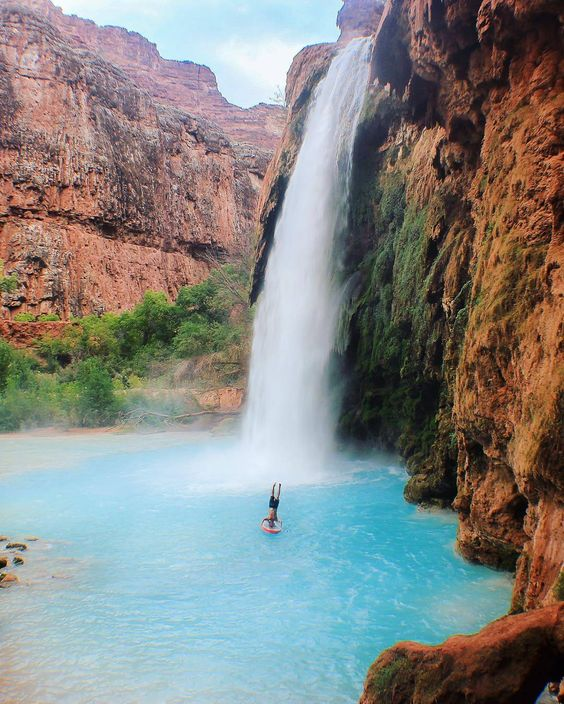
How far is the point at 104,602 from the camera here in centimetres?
543

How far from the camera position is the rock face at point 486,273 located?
157 inches

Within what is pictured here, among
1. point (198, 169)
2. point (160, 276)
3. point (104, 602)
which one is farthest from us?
point (198, 169)

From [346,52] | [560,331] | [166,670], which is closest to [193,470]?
[166,670]

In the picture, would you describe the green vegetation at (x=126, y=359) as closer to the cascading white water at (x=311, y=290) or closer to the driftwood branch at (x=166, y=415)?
the driftwood branch at (x=166, y=415)

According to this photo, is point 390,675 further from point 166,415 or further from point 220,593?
point 166,415

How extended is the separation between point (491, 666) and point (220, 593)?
3741mm

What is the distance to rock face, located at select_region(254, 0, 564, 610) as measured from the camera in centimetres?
399

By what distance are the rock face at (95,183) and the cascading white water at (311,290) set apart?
63.4 feet

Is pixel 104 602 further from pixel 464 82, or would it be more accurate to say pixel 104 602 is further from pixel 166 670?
pixel 464 82

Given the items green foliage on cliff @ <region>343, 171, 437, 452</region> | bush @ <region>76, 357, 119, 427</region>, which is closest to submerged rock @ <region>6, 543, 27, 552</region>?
green foliage on cliff @ <region>343, 171, 437, 452</region>

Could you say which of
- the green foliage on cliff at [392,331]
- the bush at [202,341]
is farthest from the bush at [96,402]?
the green foliage on cliff at [392,331]

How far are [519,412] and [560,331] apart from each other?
100cm

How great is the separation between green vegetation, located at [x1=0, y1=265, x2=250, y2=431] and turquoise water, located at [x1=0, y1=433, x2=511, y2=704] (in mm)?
9974

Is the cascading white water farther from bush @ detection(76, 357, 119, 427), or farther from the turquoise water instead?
bush @ detection(76, 357, 119, 427)
